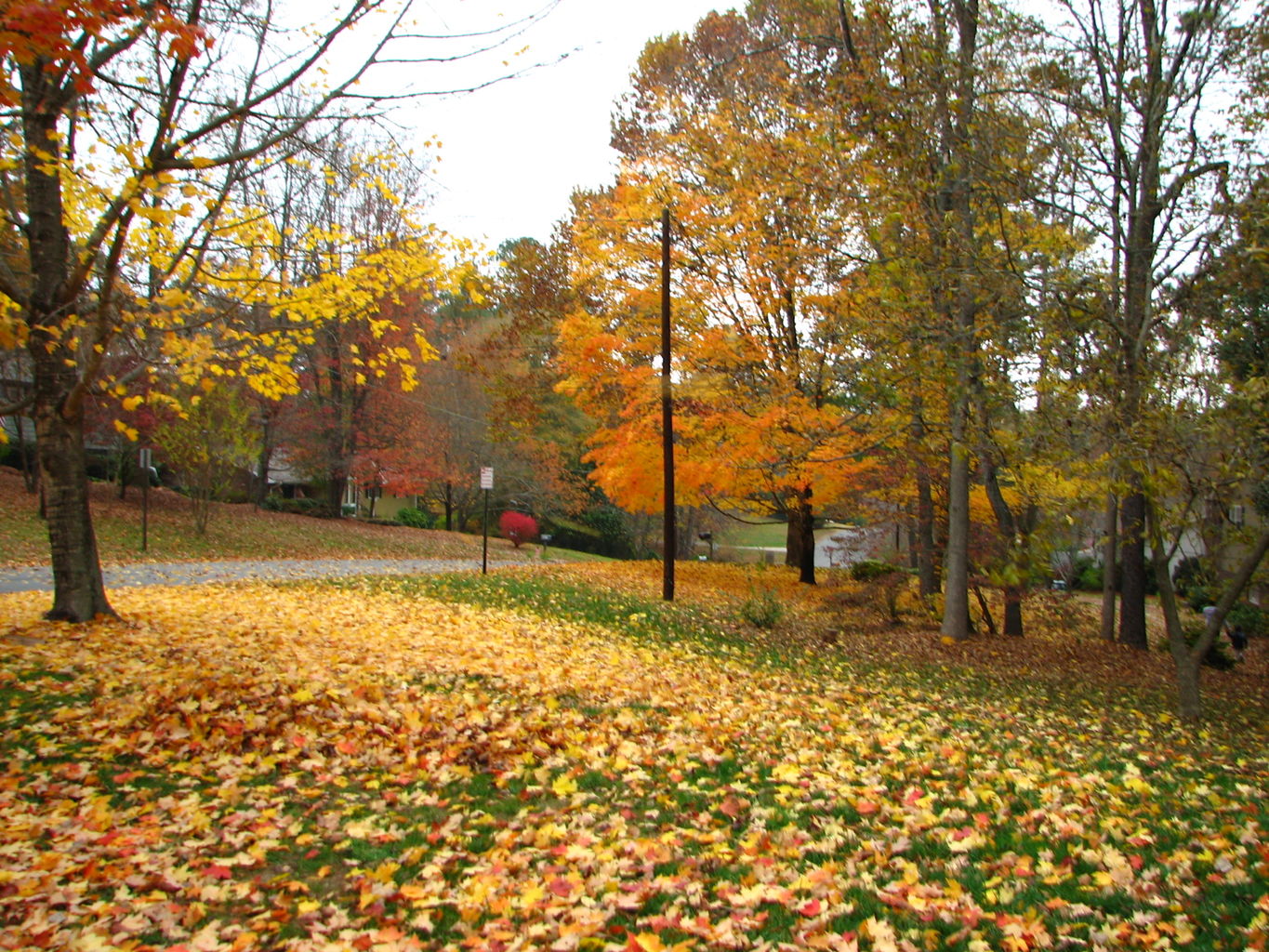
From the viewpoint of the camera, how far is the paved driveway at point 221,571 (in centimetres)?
1331

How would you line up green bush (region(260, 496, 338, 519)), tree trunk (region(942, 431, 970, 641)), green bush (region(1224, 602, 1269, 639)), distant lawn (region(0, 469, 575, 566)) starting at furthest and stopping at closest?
green bush (region(260, 496, 338, 519)), distant lawn (region(0, 469, 575, 566)), green bush (region(1224, 602, 1269, 639)), tree trunk (region(942, 431, 970, 641))

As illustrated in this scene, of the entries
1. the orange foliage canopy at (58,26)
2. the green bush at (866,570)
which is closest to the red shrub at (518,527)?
the green bush at (866,570)

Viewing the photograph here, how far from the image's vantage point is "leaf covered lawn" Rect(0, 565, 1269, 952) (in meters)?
3.24

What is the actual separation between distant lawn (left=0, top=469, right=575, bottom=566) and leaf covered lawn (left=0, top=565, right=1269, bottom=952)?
39.5ft

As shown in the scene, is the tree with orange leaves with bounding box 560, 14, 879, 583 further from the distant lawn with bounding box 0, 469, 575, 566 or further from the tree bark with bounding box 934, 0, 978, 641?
the distant lawn with bounding box 0, 469, 575, 566

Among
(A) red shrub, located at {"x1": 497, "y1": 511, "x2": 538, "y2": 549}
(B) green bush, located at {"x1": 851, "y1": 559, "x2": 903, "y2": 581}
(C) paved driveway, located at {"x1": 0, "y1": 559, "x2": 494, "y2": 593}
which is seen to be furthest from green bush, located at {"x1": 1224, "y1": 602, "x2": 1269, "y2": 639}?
(A) red shrub, located at {"x1": 497, "y1": 511, "x2": 538, "y2": 549}

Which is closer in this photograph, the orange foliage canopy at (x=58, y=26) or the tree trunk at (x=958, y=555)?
the orange foliage canopy at (x=58, y=26)

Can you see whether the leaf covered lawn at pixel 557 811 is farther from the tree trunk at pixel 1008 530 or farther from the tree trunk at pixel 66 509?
the tree trunk at pixel 1008 530

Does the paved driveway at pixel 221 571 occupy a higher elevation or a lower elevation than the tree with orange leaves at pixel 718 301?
lower

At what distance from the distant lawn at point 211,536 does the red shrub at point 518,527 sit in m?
0.59

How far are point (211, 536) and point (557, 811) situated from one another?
20471 mm

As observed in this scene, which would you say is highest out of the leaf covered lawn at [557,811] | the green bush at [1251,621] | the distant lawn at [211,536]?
the distant lawn at [211,536]

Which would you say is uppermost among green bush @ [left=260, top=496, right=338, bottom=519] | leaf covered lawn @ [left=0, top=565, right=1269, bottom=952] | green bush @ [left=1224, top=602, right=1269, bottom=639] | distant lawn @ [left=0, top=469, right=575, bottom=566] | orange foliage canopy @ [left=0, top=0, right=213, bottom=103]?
orange foliage canopy @ [left=0, top=0, right=213, bottom=103]

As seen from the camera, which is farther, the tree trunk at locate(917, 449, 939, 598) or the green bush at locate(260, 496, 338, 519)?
the green bush at locate(260, 496, 338, 519)
